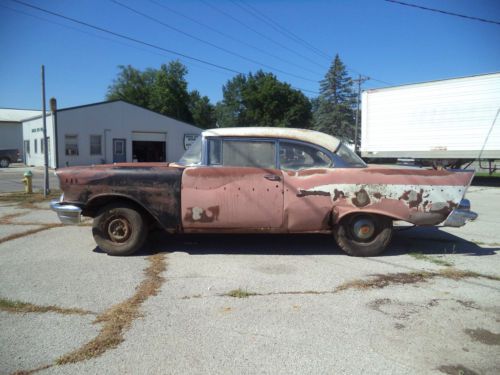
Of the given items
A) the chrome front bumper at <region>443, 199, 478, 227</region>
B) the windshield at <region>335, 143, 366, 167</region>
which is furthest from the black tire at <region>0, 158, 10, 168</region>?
the chrome front bumper at <region>443, 199, 478, 227</region>

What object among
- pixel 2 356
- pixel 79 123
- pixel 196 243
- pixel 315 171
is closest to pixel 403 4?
pixel 315 171

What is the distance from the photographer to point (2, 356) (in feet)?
9.30

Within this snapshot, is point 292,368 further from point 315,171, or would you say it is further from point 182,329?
point 315,171

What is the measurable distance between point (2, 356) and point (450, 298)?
4.02 m

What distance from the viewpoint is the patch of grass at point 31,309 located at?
3.57 meters

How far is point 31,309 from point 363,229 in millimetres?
4056

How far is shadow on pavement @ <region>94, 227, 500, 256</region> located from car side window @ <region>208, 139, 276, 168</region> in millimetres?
1290

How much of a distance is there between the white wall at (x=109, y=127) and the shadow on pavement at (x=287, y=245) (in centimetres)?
2299

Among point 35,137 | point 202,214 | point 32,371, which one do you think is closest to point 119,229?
point 202,214

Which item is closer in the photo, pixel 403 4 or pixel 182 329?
pixel 182 329

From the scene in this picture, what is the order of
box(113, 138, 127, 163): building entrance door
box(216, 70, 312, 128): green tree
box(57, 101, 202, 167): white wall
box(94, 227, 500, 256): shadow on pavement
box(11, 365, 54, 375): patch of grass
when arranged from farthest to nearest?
1. box(216, 70, 312, 128): green tree
2. box(113, 138, 127, 163): building entrance door
3. box(57, 101, 202, 167): white wall
4. box(94, 227, 500, 256): shadow on pavement
5. box(11, 365, 54, 375): patch of grass

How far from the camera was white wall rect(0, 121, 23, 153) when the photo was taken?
4431 centimetres

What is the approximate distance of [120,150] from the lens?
29094mm

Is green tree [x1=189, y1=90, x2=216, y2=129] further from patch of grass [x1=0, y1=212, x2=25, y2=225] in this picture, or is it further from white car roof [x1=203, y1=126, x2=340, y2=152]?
white car roof [x1=203, y1=126, x2=340, y2=152]
